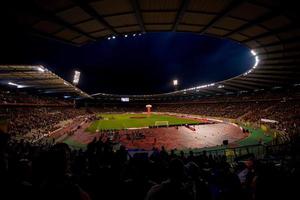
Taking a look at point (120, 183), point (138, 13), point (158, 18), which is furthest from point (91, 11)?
point (120, 183)

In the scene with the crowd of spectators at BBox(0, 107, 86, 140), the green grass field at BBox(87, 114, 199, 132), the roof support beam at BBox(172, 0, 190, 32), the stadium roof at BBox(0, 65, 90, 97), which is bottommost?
the green grass field at BBox(87, 114, 199, 132)

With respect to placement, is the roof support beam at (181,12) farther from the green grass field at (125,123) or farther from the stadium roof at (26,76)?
the green grass field at (125,123)

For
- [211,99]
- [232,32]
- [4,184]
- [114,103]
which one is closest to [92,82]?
[114,103]

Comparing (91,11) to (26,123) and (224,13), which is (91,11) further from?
(26,123)

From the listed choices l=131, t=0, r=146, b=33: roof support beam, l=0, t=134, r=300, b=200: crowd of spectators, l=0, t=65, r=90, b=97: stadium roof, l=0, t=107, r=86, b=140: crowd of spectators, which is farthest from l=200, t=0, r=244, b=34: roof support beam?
l=0, t=107, r=86, b=140: crowd of spectators

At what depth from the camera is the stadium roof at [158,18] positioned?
975 centimetres

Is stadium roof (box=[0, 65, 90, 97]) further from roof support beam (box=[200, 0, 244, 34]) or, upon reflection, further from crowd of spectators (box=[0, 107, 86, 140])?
roof support beam (box=[200, 0, 244, 34])

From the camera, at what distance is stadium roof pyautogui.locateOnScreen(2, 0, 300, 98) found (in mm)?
9750

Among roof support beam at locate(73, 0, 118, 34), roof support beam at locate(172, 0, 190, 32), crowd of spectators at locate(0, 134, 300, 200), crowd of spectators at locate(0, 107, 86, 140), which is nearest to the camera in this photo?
crowd of spectators at locate(0, 134, 300, 200)

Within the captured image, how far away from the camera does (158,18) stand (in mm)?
12039

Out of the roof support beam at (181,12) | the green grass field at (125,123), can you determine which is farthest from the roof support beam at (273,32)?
the green grass field at (125,123)

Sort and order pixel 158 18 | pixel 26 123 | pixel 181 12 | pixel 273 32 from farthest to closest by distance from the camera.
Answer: pixel 26 123 → pixel 273 32 → pixel 158 18 → pixel 181 12

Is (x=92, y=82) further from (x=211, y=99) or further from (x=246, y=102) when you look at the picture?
(x=246, y=102)

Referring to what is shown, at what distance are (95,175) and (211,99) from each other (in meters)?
82.1
